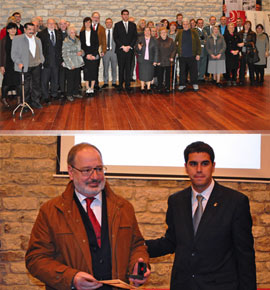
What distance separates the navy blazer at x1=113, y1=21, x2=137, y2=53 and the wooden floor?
883 mm

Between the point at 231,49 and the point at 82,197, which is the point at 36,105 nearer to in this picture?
the point at 231,49

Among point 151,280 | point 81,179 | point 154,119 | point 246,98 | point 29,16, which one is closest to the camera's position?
point 81,179

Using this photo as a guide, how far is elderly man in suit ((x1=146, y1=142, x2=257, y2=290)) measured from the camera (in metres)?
2.58

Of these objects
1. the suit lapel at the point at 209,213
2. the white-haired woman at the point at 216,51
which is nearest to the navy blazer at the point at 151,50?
the white-haired woman at the point at 216,51

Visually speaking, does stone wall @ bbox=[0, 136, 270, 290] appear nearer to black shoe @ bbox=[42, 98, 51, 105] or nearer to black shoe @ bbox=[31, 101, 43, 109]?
black shoe @ bbox=[31, 101, 43, 109]

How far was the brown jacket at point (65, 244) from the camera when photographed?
7.72ft

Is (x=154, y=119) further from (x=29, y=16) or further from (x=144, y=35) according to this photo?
(x=29, y=16)

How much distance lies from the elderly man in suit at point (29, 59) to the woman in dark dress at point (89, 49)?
1209 millimetres

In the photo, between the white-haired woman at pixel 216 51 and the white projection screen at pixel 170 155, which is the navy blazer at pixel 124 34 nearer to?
the white-haired woman at pixel 216 51

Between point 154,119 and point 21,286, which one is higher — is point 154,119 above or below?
above

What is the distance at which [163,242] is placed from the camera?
2818 mm

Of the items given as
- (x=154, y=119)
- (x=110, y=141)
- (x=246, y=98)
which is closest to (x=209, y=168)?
(x=110, y=141)

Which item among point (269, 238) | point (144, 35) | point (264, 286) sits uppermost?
point (144, 35)

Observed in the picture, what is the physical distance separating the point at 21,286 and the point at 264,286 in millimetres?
2174
